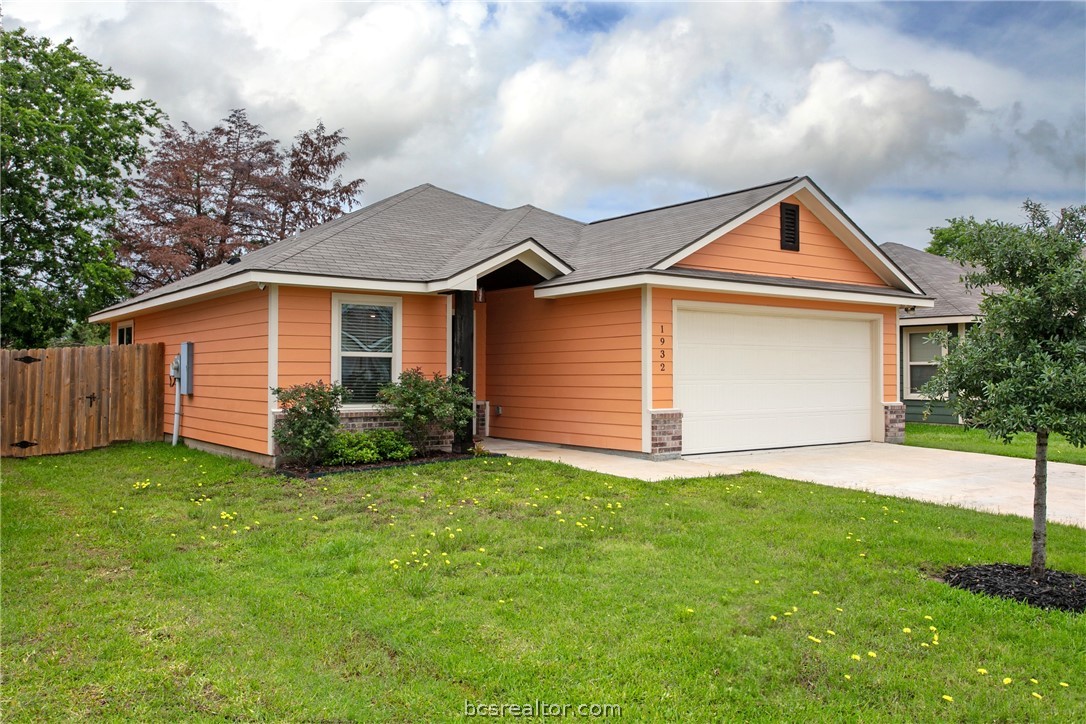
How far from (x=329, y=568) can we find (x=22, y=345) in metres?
19.7

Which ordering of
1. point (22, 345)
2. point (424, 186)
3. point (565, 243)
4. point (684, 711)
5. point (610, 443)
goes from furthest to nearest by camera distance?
1. point (22, 345)
2. point (424, 186)
3. point (565, 243)
4. point (610, 443)
5. point (684, 711)

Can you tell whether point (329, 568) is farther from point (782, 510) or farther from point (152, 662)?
point (782, 510)

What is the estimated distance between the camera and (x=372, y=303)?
1089cm

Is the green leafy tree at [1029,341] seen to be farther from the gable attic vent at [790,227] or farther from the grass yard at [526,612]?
the gable attic vent at [790,227]

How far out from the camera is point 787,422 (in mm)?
12539

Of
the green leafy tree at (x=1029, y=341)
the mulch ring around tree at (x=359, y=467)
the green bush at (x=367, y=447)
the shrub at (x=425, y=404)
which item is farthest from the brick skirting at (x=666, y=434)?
the green leafy tree at (x=1029, y=341)

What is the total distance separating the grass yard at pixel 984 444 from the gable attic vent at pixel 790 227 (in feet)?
13.1

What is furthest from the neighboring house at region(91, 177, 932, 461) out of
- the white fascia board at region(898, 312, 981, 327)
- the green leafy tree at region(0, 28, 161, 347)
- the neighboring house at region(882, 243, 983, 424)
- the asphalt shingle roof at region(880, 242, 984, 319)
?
the green leafy tree at region(0, 28, 161, 347)

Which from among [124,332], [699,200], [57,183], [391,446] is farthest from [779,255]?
[57,183]

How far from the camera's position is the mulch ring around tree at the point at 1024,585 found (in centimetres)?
470

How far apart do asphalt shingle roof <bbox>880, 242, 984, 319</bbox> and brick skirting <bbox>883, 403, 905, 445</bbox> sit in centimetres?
260

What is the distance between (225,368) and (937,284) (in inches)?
653

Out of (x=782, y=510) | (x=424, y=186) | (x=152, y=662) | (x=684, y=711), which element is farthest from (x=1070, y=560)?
(x=424, y=186)

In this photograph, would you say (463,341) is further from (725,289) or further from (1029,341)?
(1029,341)
